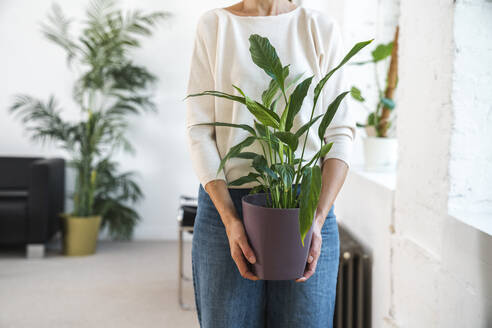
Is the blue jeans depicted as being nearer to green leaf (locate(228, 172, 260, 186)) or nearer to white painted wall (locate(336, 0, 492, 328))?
green leaf (locate(228, 172, 260, 186))

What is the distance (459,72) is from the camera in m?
1.30

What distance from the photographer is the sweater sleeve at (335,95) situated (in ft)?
3.59

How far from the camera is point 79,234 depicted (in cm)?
390

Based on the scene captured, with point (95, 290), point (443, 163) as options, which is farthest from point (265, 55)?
point (95, 290)

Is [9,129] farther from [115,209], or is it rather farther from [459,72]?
[459,72]

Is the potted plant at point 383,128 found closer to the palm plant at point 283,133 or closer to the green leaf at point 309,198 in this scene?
the palm plant at point 283,133

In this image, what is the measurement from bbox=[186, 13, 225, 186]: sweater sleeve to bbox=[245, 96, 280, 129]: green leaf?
0.21m

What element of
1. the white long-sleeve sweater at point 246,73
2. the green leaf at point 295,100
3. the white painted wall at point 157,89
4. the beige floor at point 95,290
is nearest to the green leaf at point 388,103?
the white long-sleeve sweater at point 246,73

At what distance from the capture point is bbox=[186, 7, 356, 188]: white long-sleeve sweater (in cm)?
109

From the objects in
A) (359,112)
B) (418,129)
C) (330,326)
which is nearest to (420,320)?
(330,326)

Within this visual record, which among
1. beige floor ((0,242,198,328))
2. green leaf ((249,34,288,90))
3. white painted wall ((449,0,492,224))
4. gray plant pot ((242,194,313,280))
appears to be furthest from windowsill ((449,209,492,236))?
beige floor ((0,242,198,328))

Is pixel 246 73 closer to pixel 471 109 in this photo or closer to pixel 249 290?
pixel 249 290

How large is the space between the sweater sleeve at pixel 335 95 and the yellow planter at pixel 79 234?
3212 mm

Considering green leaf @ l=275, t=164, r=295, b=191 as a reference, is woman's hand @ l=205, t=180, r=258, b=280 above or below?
below
